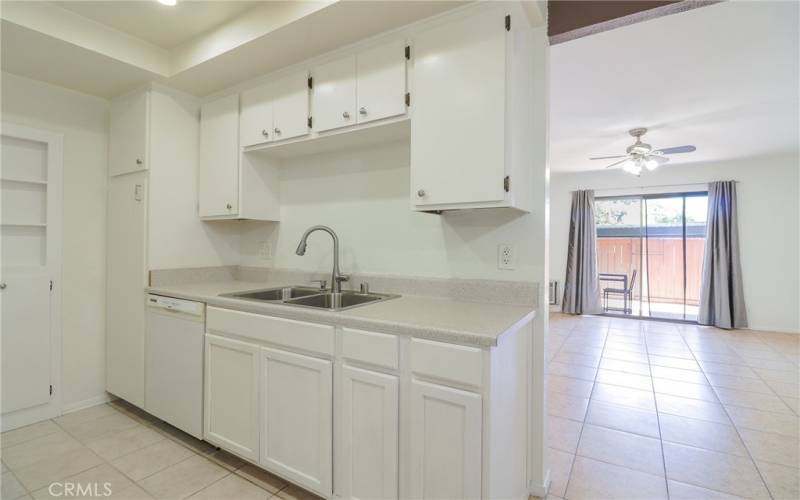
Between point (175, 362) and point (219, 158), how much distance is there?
135 cm

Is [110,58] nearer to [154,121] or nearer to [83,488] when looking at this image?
[154,121]

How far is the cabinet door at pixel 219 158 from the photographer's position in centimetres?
244

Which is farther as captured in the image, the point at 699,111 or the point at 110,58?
the point at 699,111

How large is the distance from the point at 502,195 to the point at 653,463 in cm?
180

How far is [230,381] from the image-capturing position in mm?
1869

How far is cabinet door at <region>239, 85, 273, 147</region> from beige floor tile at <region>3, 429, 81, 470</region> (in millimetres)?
2062

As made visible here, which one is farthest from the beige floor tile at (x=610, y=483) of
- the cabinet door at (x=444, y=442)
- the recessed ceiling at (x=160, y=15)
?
the recessed ceiling at (x=160, y=15)

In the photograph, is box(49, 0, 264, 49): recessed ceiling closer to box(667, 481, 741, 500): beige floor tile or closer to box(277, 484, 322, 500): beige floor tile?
box(277, 484, 322, 500): beige floor tile

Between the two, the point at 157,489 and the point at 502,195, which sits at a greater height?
the point at 502,195

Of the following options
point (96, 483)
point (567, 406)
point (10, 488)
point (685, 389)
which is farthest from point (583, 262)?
point (10, 488)

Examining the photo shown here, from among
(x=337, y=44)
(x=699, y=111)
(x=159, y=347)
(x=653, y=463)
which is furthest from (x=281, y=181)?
(x=699, y=111)

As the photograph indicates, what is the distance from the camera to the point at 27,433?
2223 mm

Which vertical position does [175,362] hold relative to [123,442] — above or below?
above

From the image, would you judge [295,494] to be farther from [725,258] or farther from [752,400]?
[725,258]
